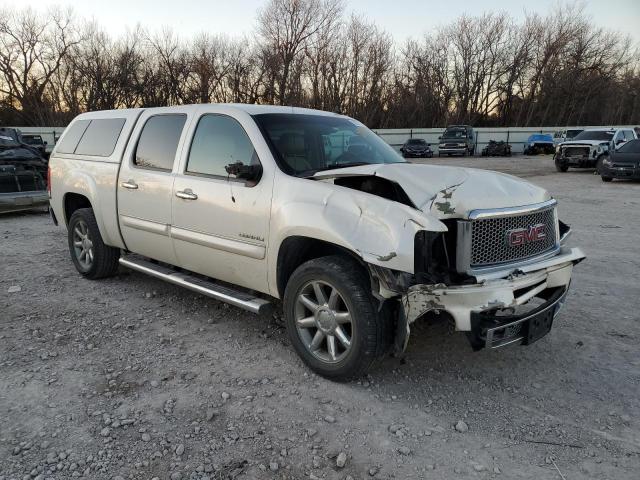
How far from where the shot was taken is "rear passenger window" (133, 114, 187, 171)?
4438mm

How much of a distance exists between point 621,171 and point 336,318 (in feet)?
55.1

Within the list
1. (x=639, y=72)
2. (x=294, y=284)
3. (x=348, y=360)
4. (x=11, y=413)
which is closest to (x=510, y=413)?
(x=348, y=360)

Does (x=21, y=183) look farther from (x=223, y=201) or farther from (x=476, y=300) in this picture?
(x=476, y=300)

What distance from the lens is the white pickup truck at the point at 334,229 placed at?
2.92 m

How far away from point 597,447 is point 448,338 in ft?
4.76

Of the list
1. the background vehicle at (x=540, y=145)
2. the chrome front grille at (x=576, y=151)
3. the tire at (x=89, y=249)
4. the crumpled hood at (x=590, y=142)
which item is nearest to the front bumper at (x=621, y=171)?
the chrome front grille at (x=576, y=151)

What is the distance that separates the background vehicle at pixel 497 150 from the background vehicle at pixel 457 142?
1.50 metres

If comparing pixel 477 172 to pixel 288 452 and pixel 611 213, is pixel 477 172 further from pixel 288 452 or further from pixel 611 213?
pixel 611 213

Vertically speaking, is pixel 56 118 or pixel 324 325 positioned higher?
pixel 56 118

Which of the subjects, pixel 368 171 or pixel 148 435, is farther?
pixel 368 171

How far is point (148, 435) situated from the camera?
9.09ft

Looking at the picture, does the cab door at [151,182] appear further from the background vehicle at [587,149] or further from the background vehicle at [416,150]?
the background vehicle at [416,150]

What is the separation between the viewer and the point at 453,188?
10.3 ft

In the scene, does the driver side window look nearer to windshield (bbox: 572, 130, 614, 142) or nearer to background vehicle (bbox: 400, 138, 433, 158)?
windshield (bbox: 572, 130, 614, 142)
